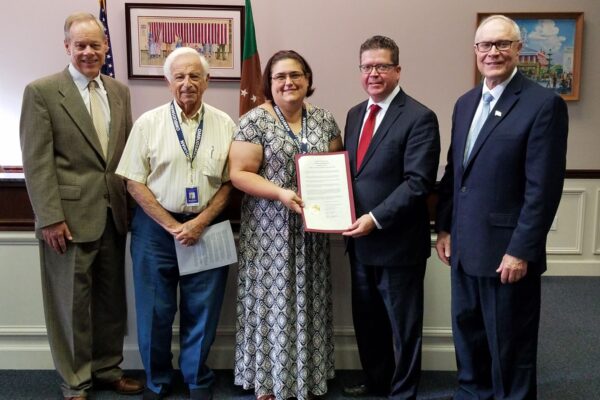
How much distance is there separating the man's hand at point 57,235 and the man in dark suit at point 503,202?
1.56 metres

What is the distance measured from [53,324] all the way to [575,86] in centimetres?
414

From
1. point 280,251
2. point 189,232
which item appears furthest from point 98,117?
point 280,251

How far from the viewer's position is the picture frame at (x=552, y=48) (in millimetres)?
4375

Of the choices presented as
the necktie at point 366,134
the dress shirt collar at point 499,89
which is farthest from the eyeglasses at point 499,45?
the necktie at point 366,134

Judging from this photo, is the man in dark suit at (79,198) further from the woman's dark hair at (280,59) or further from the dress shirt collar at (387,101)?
the dress shirt collar at (387,101)

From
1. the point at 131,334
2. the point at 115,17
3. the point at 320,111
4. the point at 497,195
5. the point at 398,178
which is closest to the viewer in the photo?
the point at 497,195

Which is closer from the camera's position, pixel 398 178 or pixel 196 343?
pixel 398 178

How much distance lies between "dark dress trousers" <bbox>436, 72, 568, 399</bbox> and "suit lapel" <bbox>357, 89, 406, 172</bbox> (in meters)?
0.24

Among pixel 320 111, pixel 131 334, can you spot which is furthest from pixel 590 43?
pixel 131 334

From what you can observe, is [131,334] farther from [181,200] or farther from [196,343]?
[181,200]

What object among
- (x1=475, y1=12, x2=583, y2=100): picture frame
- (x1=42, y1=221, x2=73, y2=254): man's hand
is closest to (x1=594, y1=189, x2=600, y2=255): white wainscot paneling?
(x1=475, y1=12, x2=583, y2=100): picture frame

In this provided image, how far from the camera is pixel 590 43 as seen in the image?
14.6ft

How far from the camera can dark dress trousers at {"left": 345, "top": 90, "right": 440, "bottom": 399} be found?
7.01 feet

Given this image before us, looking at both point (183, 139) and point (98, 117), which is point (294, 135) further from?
point (98, 117)
